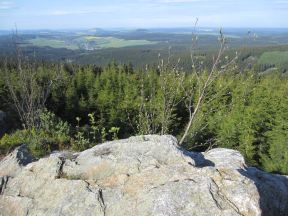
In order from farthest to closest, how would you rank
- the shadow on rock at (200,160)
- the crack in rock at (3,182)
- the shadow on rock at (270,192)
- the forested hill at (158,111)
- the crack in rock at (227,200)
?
the forested hill at (158,111) < the crack in rock at (3,182) < the shadow on rock at (200,160) < the shadow on rock at (270,192) < the crack in rock at (227,200)

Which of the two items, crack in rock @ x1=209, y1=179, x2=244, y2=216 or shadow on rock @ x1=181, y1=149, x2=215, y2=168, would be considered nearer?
crack in rock @ x1=209, y1=179, x2=244, y2=216

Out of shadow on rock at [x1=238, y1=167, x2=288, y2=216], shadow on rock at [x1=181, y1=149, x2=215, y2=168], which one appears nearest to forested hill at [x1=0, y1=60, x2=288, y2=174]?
shadow on rock at [x1=181, y1=149, x2=215, y2=168]

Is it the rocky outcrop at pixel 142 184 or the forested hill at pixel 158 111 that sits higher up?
the rocky outcrop at pixel 142 184

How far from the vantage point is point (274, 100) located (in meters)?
32.8

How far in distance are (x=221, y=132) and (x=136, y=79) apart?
1865 cm

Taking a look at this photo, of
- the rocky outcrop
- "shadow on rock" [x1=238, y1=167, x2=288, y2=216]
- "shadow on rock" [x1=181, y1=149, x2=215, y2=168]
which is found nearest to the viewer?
the rocky outcrop

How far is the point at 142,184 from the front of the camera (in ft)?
15.4

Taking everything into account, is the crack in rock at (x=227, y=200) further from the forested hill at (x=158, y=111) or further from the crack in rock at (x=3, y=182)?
the crack in rock at (x=3, y=182)

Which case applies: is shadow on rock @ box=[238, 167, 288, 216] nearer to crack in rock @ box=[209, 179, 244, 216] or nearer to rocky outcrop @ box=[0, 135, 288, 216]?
rocky outcrop @ box=[0, 135, 288, 216]

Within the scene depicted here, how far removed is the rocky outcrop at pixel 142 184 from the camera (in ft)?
13.7

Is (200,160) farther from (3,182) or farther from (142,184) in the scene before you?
(3,182)

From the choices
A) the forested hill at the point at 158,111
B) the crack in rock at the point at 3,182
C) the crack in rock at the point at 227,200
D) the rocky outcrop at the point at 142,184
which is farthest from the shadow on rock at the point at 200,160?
the crack in rock at the point at 3,182

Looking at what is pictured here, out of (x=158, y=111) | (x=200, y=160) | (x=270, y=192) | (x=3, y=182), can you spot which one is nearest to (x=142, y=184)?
(x=200, y=160)

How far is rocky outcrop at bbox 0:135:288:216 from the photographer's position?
4.17 metres
